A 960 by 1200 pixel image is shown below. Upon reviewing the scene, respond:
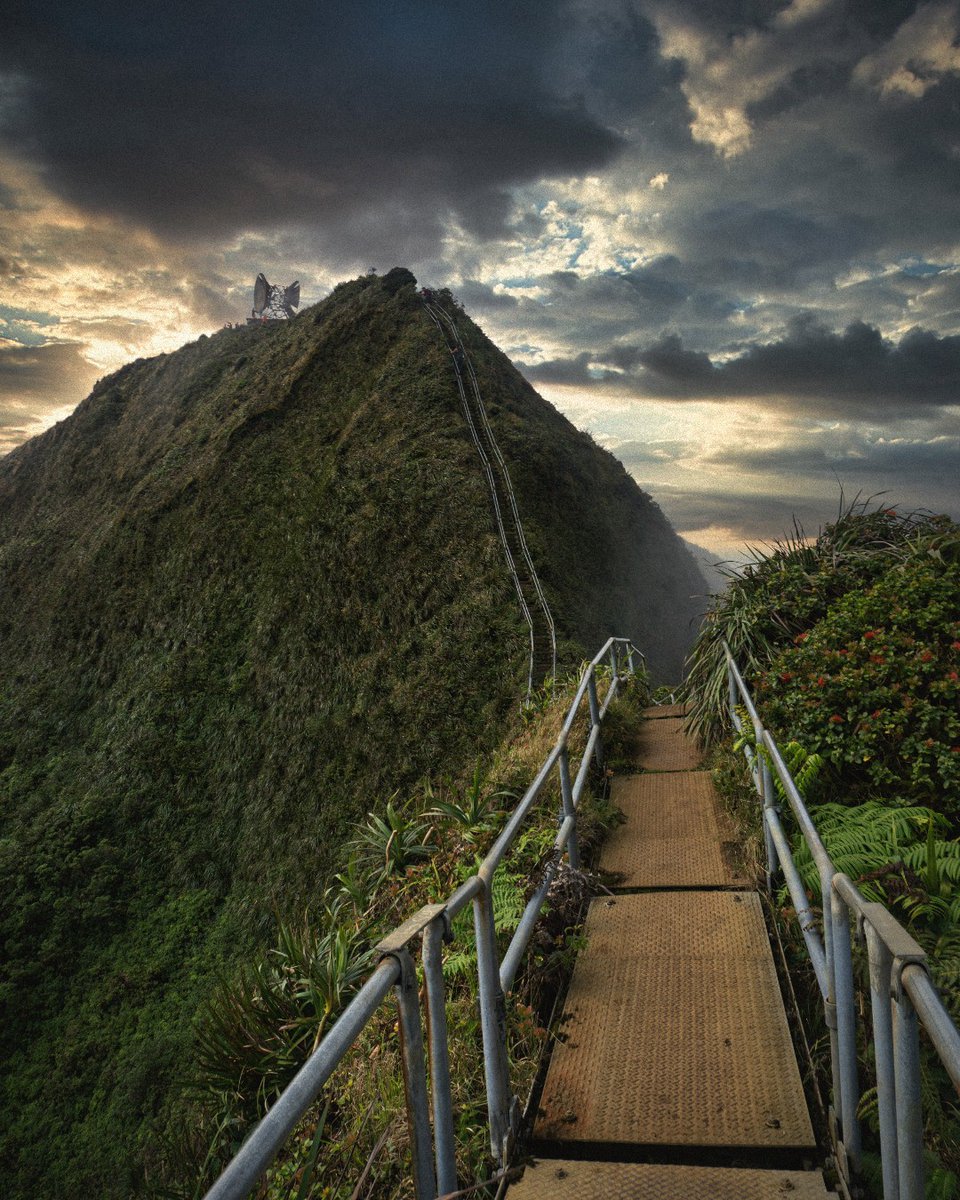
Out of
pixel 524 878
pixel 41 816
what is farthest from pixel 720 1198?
pixel 41 816

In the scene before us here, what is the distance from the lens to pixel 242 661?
24391 millimetres

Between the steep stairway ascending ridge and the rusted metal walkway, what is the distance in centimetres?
986

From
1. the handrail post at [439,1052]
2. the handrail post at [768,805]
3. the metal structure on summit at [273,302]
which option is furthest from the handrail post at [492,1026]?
the metal structure on summit at [273,302]

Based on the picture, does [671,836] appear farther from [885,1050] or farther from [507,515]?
[507,515]

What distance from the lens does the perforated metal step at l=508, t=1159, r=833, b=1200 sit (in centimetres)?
256

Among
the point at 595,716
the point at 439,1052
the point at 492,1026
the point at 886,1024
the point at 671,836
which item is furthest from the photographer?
the point at 595,716

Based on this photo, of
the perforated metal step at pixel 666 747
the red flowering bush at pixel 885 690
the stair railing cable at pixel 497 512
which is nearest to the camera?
the red flowering bush at pixel 885 690

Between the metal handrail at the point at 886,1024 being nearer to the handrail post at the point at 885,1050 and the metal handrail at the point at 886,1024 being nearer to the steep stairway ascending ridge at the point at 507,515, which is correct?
the handrail post at the point at 885,1050

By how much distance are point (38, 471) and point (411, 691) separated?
42889 millimetres

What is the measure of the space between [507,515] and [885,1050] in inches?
886

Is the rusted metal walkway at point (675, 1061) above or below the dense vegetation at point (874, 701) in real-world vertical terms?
below

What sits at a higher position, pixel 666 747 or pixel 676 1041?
pixel 666 747

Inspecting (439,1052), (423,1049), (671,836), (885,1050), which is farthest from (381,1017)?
(885,1050)

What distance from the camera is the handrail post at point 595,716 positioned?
6.79 metres
